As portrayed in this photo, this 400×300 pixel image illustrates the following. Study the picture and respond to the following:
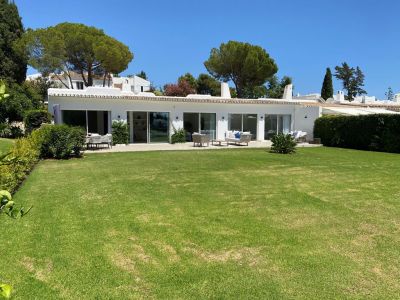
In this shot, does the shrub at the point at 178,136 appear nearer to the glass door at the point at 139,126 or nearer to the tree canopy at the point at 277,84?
the glass door at the point at 139,126

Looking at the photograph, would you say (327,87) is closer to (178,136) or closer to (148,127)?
(178,136)

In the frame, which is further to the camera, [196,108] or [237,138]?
[196,108]

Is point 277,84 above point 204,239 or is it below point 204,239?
above

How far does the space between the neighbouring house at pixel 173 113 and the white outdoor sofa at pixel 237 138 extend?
4.15 feet

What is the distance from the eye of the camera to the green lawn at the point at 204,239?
16.7 ft

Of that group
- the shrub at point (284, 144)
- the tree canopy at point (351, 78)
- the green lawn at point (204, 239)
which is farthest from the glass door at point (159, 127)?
the tree canopy at point (351, 78)

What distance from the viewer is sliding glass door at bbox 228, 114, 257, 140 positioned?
31.9 meters

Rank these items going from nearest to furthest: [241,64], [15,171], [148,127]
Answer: [15,171] < [148,127] < [241,64]

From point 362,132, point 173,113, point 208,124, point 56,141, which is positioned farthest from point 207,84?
point 56,141

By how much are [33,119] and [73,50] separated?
17130 millimetres

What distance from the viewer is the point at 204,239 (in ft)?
22.4

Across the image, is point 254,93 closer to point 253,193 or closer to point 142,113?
point 142,113

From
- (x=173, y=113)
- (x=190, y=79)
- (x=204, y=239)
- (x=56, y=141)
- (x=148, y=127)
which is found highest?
(x=190, y=79)

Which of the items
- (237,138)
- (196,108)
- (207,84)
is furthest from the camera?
(207,84)
